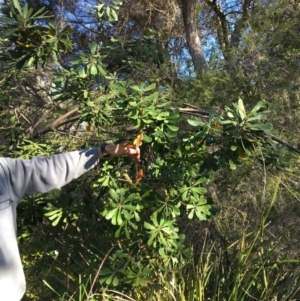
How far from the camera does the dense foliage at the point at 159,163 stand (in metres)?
2.75

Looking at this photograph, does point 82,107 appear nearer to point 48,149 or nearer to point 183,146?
point 48,149

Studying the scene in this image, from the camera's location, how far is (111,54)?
432 centimetres

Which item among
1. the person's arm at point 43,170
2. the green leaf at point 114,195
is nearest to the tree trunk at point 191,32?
the green leaf at point 114,195

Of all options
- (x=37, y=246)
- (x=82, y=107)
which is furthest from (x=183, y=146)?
(x=37, y=246)

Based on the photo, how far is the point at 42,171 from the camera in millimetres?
2400

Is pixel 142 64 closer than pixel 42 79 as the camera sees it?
Yes

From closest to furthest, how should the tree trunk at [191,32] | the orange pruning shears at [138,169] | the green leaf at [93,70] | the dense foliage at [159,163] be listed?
the orange pruning shears at [138,169]
the dense foliage at [159,163]
the green leaf at [93,70]
the tree trunk at [191,32]

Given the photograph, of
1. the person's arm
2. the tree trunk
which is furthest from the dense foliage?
the tree trunk

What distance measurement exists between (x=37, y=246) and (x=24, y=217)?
0.55 metres

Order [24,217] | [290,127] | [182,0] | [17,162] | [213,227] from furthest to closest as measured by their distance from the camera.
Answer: [182,0] < [290,127] < [213,227] < [24,217] < [17,162]

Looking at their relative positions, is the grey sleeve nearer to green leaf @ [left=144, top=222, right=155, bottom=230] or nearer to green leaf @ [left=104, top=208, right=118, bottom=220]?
green leaf @ [left=104, top=208, right=118, bottom=220]

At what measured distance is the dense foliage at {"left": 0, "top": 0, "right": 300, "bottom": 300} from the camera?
275 centimetres

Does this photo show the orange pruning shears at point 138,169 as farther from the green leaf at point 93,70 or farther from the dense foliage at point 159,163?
the green leaf at point 93,70

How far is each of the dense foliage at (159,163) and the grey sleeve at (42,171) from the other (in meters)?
0.33
